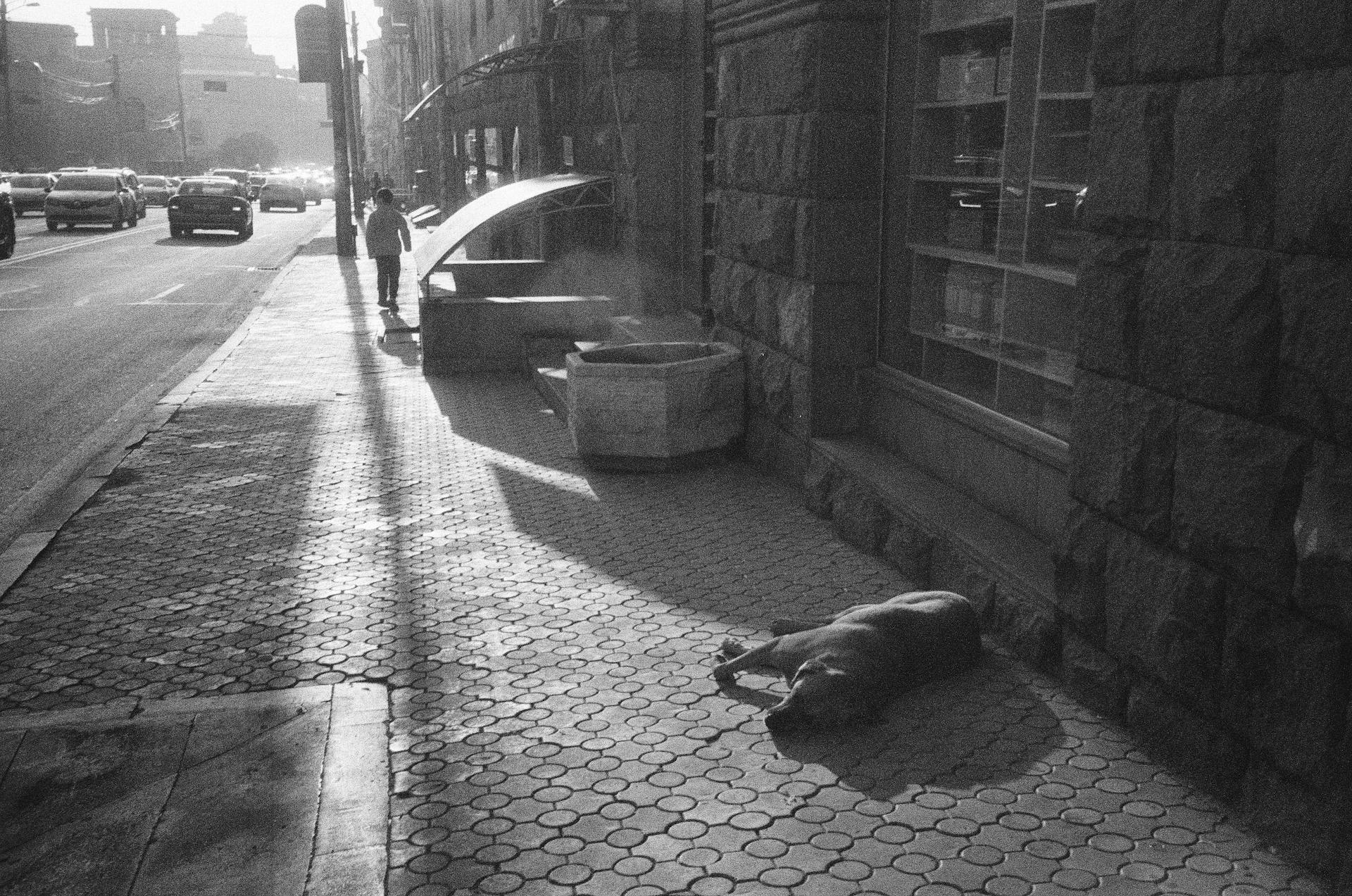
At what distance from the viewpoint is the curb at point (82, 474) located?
7.15 metres

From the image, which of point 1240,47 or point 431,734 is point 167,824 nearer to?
point 431,734

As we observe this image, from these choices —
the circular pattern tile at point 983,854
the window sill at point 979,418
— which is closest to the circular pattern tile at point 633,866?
the circular pattern tile at point 983,854

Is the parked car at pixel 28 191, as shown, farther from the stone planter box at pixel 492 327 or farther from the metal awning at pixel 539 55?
the stone planter box at pixel 492 327

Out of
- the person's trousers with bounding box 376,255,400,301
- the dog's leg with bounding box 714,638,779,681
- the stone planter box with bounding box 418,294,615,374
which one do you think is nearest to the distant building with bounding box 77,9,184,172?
the person's trousers with bounding box 376,255,400,301

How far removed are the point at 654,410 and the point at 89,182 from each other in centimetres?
3673

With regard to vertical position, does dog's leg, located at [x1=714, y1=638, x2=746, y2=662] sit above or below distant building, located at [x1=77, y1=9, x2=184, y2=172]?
below

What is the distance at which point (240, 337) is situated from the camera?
640 inches

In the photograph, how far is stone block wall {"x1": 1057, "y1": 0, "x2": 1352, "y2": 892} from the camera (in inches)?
138

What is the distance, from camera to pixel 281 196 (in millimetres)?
59531

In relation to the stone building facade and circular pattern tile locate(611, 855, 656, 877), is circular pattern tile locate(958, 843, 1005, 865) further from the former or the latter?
circular pattern tile locate(611, 855, 656, 877)

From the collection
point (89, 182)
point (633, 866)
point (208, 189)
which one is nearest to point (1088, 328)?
point (633, 866)

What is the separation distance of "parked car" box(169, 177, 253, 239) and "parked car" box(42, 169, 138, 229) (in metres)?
3.21

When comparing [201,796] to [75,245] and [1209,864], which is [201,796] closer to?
[1209,864]

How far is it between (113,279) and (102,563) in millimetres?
18831
